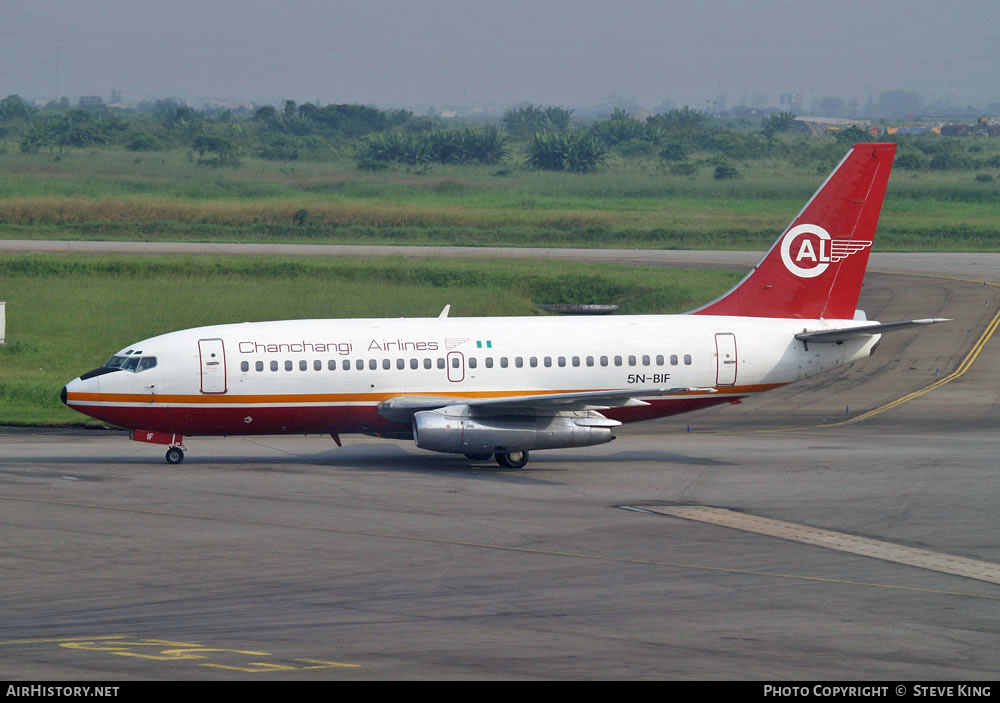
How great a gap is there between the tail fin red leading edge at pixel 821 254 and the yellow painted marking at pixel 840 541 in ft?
31.8

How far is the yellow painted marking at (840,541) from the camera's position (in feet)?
79.5

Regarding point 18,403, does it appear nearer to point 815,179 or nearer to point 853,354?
point 853,354

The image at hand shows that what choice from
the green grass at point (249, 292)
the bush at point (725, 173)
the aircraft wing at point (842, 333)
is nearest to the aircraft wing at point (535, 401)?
the aircraft wing at point (842, 333)

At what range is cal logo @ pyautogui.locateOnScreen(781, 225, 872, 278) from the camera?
37.3m

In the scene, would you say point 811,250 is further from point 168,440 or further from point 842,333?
point 168,440

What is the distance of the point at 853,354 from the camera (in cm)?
3678

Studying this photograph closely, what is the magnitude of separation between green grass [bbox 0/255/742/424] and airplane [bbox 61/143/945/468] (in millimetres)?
15120

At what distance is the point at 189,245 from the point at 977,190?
6935 cm

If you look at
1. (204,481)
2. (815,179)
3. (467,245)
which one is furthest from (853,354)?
(815,179)

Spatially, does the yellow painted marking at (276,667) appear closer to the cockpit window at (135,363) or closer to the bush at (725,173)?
the cockpit window at (135,363)

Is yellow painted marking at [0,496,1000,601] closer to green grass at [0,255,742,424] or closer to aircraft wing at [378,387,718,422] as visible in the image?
aircraft wing at [378,387,718,422]

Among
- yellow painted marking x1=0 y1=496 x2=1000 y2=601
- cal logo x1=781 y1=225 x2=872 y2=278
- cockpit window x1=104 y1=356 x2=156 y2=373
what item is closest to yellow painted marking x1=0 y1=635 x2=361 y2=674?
yellow painted marking x1=0 y1=496 x2=1000 y2=601

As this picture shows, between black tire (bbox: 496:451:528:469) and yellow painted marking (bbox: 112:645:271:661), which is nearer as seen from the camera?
yellow painted marking (bbox: 112:645:271:661)

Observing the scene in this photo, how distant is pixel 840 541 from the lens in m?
26.4
